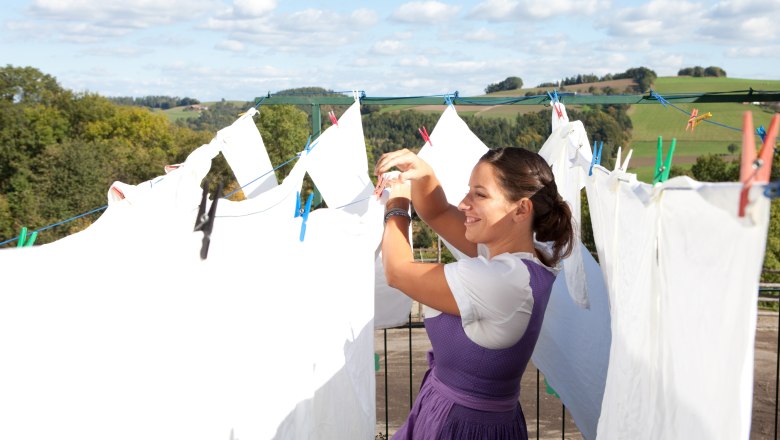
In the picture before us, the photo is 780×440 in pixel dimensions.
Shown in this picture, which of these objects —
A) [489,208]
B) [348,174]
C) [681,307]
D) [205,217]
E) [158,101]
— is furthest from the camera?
[158,101]

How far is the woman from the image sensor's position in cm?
151

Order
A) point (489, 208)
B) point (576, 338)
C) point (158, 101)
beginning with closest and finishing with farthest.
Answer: point (489, 208), point (576, 338), point (158, 101)

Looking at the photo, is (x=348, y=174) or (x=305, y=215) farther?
(x=348, y=174)

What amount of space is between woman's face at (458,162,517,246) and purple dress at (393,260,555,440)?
3.7 inches

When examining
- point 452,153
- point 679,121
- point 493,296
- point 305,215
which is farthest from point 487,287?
point 679,121

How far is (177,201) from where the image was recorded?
1.76 meters

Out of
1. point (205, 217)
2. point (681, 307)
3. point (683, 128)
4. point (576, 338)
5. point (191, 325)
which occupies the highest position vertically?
point (205, 217)

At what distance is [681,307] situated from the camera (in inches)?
46.4

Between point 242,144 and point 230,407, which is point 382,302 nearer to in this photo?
point 242,144

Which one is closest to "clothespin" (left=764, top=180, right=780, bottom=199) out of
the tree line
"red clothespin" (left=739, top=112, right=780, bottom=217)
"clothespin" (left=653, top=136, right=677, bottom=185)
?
"red clothespin" (left=739, top=112, right=780, bottom=217)

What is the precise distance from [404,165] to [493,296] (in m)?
0.41

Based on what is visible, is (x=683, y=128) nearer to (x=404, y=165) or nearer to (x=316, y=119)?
(x=316, y=119)

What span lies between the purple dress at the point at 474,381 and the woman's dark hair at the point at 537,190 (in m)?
0.11

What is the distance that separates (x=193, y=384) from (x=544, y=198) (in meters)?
0.77
